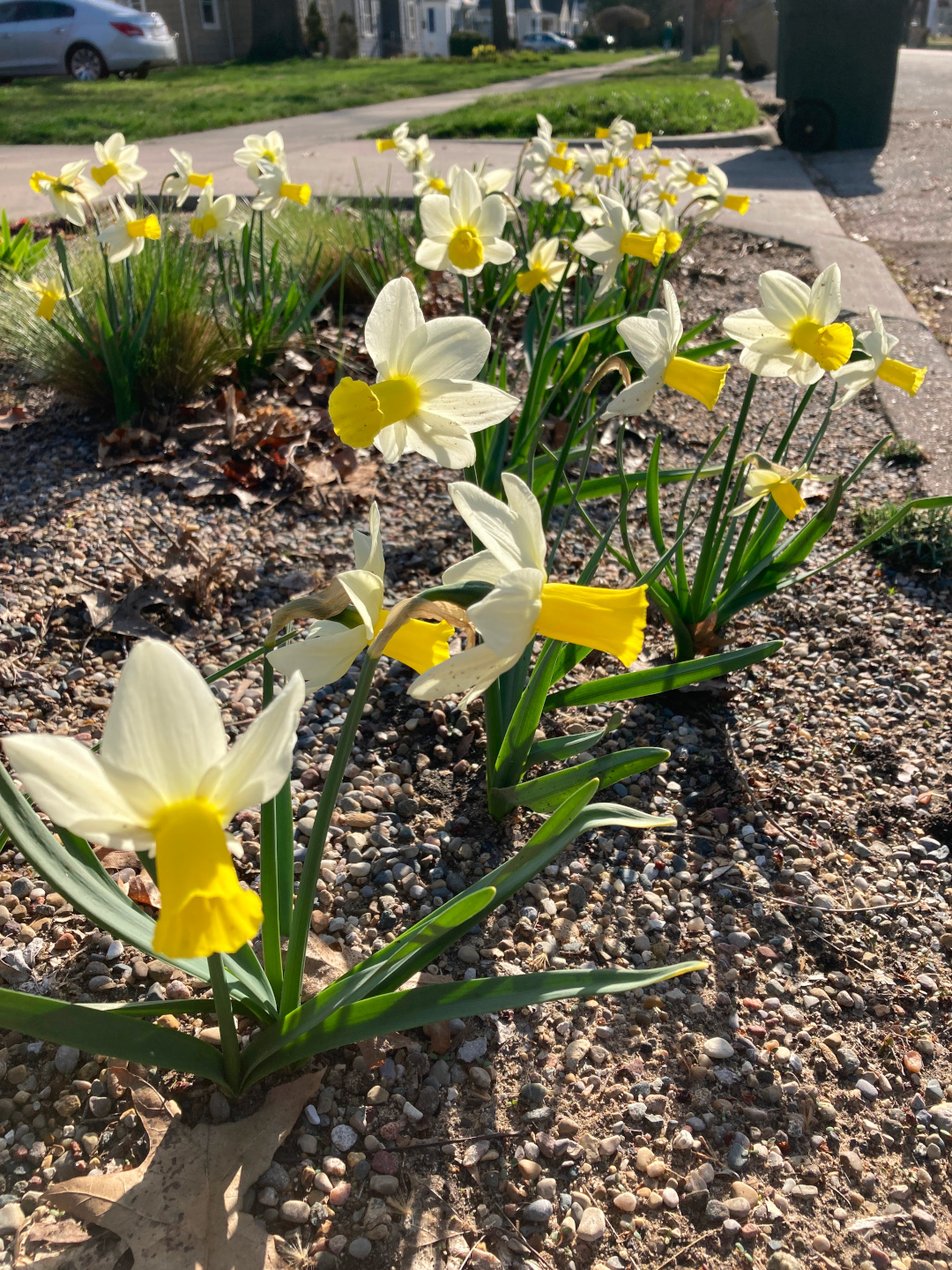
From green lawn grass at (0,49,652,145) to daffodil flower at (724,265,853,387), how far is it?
7332mm

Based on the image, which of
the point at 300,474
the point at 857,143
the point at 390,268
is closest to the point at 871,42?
the point at 857,143

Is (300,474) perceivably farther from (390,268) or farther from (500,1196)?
(500,1196)

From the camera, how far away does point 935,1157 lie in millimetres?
1391

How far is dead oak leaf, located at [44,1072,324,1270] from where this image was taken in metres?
1.16

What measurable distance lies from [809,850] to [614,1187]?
0.84m

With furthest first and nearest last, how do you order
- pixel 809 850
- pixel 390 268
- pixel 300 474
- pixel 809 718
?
pixel 390 268, pixel 300 474, pixel 809 718, pixel 809 850

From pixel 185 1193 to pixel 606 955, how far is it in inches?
30.7

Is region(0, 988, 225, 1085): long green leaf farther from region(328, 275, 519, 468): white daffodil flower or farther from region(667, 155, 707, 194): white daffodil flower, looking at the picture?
region(667, 155, 707, 194): white daffodil flower

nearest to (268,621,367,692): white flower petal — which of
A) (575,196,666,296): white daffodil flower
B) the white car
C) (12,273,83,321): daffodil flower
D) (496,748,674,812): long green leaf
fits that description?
(496,748,674,812): long green leaf

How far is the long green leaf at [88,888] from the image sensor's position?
1172 millimetres

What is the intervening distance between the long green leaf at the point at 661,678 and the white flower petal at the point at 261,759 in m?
1.09

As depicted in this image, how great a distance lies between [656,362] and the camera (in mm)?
1615

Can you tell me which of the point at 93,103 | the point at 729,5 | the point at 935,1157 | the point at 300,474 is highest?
the point at 729,5

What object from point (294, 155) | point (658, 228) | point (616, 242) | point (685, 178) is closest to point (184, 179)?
point (616, 242)
